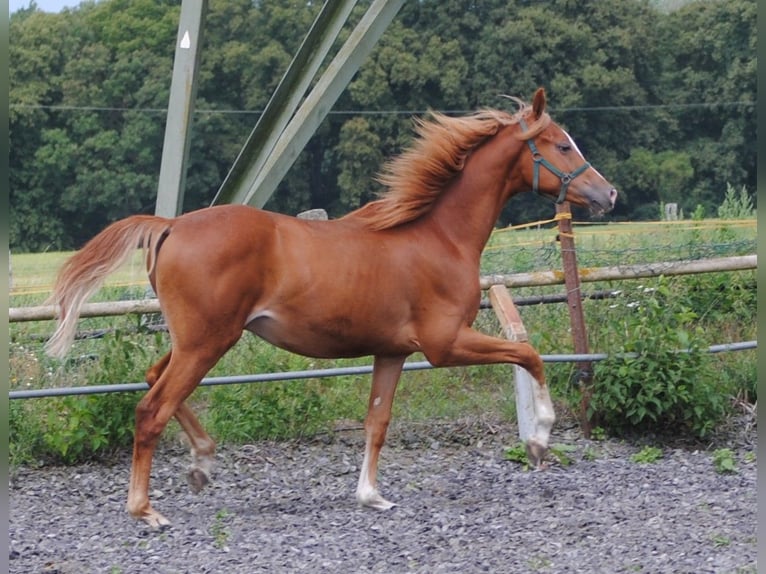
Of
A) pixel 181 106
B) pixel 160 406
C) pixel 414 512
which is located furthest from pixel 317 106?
pixel 414 512

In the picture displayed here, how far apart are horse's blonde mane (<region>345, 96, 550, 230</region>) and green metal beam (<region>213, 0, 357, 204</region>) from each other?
4.45ft

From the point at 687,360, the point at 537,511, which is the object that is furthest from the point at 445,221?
the point at 687,360

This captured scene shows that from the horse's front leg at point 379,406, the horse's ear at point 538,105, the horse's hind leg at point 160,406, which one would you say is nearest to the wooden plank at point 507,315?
the horse's front leg at point 379,406

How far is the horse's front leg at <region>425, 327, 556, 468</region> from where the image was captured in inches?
230

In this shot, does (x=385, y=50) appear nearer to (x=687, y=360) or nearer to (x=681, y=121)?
(x=681, y=121)

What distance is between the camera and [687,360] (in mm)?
7297

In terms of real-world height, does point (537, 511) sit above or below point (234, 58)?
below

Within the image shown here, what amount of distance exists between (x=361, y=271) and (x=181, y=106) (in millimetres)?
2084

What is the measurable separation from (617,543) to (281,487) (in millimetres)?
2326

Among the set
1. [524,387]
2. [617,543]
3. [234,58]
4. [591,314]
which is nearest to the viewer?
[617,543]

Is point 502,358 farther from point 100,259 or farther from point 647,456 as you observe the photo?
point 100,259

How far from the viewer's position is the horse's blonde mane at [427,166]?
19.9 ft

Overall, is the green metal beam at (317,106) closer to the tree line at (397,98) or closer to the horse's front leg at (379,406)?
the horse's front leg at (379,406)

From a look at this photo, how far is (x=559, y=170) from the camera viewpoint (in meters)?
6.11
